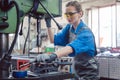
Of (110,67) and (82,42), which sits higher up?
(82,42)

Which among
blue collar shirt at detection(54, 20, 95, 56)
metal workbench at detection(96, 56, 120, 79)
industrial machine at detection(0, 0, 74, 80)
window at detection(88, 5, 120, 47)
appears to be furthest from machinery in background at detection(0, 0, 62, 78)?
window at detection(88, 5, 120, 47)

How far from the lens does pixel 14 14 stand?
97 centimetres

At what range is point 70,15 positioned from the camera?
163 cm

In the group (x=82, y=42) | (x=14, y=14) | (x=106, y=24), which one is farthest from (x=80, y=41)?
(x=106, y=24)

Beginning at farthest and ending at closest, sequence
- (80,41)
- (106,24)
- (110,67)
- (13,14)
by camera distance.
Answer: (106,24) → (110,67) → (80,41) → (13,14)

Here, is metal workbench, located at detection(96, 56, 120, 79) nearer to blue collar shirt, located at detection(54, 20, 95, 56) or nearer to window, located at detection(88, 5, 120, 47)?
blue collar shirt, located at detection(54, 20, 95, 56)

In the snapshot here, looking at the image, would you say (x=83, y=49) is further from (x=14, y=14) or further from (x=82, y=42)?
(x=14, y=14)

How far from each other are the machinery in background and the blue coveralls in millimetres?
457

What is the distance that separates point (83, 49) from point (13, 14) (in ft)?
2.22

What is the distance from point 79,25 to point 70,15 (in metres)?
0.12

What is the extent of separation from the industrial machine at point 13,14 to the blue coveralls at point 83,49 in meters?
0.46

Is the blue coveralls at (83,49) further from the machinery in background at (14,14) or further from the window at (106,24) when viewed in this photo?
the window at (106,24)

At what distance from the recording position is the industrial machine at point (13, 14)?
0.87 meters

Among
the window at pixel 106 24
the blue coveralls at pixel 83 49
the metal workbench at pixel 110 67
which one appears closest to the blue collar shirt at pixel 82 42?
the blue coveralls at pixel 83 49
